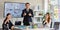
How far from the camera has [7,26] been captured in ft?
4.63

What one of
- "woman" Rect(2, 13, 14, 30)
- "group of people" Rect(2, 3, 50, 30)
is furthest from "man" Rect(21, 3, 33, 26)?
"woman" Rect(2, 13, 14, 30)

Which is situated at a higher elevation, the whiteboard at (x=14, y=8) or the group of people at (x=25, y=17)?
the whiteboard at (x=14, y=8)

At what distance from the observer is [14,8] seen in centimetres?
140

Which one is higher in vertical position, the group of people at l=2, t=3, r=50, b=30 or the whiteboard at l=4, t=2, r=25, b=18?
the whiteboard at l=4, t=2, r=25, b=18

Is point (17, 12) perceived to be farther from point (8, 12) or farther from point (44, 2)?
point (44, 2)

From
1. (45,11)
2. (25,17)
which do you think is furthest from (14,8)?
(45,11)

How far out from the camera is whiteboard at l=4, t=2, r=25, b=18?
1.39m

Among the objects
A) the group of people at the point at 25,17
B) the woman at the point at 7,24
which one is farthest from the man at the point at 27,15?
the woman at the point at 7,24

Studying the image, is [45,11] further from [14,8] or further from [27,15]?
[14,8]

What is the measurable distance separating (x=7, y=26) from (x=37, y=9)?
0.35 metres

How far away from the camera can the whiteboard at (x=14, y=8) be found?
139cm

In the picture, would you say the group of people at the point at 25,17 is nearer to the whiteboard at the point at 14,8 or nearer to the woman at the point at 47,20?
the whiteboard at the point at 14,8

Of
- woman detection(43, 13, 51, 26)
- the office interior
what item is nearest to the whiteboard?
the office interior

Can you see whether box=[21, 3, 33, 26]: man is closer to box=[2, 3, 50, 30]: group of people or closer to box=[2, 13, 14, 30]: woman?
box=[2, 3, 50, 30]: group of people
